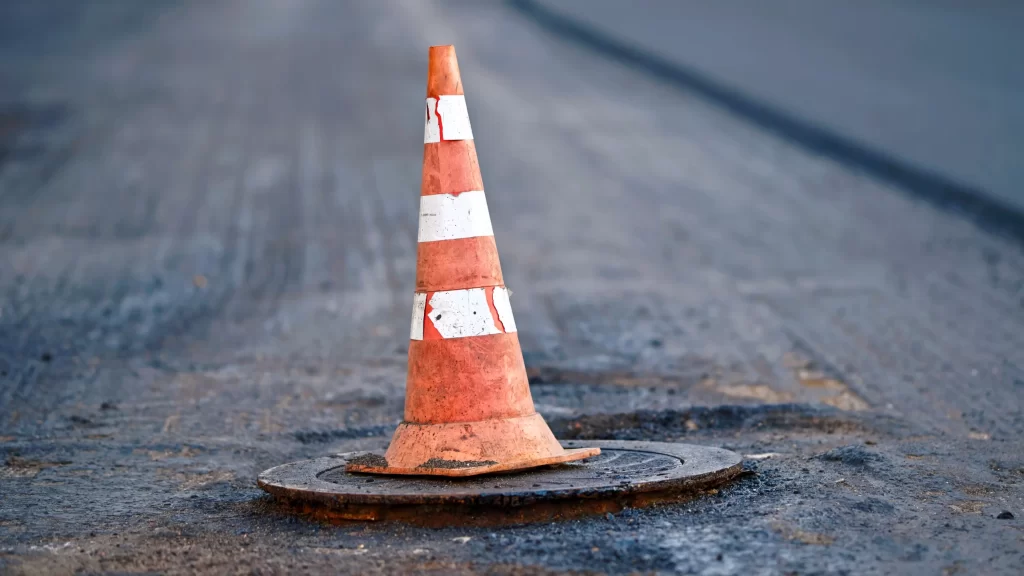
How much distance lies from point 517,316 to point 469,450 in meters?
3.79

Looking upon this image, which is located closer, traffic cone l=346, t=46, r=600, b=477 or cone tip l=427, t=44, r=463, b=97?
traffic cone l=346, t=46, r=600, b=477

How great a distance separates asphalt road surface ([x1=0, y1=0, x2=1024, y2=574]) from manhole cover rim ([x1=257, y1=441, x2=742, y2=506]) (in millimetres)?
82

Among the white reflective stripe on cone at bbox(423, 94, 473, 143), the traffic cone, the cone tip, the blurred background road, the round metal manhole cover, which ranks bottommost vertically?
the round metal manhole cover

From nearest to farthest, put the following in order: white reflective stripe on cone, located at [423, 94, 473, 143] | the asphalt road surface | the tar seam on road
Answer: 1. the asphalt road surface
2. white reflective stripe on cone, located at [423, 94, 473, 143]
3. the tar seam on road

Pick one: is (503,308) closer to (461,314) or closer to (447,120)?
(461,314)

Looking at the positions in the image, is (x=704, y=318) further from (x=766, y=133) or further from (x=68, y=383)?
(x=766, y=133)

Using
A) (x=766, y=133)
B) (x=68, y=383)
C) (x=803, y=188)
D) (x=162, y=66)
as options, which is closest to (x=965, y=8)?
(x=766, y=133)

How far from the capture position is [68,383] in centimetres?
619

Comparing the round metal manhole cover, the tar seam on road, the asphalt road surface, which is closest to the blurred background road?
the tar seam on road

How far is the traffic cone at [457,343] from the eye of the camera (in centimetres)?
391

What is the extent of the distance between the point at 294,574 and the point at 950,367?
4.31 m

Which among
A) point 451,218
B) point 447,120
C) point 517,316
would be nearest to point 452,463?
point 451,218

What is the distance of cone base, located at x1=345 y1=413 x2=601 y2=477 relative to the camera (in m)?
3.83

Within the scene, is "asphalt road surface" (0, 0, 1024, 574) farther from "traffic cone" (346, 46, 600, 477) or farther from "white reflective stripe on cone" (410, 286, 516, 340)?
"white reflective stripe on cone" (410, 286, 516, 340)
